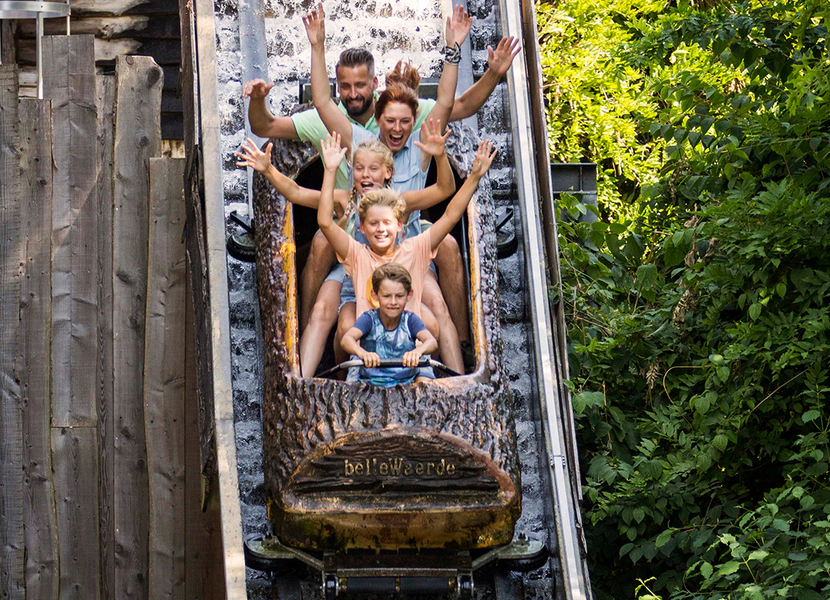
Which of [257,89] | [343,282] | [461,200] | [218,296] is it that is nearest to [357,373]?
[343,282]

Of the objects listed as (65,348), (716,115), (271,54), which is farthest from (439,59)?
(65,348)

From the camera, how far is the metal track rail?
13.8ft

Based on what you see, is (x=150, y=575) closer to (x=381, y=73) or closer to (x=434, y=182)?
(x=434, y=182)

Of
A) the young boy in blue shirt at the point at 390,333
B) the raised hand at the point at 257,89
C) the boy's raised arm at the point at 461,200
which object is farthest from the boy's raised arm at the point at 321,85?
the young boy in blue shirt at the point at 390,333

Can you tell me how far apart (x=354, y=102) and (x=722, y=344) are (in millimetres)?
1671

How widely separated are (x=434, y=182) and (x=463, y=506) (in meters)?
1.48

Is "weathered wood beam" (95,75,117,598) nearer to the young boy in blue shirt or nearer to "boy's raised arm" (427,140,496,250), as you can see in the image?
the young boy in blue shirt

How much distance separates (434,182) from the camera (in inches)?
197

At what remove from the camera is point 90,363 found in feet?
15.7

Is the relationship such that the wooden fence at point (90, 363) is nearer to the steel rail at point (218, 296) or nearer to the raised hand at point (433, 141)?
the steel rail at point (218, 296)

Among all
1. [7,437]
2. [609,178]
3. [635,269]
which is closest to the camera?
[7,437]

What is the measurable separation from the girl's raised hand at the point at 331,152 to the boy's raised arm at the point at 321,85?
9.4 inches

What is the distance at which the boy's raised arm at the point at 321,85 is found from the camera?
4562mm

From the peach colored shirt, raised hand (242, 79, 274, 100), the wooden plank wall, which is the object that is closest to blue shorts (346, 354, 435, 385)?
the peach colored shirt
